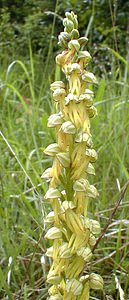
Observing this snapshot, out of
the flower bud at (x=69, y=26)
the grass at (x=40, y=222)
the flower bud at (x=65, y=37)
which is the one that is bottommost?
the grass at (x=40, y=222)

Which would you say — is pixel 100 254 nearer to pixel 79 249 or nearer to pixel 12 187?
pixel 12 187

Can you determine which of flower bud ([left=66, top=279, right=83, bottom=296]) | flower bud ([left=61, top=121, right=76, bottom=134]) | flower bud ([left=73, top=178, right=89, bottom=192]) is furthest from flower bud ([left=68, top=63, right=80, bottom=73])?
flower bud ([left=66, top=279, right=83, bottom=296])

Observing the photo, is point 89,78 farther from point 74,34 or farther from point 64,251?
point 64,251

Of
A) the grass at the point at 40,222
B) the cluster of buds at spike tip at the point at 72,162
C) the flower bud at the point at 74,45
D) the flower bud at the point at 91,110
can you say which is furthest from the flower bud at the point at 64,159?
the grass at the point at 40,222

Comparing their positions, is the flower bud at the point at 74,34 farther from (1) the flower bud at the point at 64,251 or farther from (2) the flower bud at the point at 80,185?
(1) the flower bud at the point at 64,251

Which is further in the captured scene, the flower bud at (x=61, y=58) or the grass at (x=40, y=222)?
the grass at (x=40, y=222)

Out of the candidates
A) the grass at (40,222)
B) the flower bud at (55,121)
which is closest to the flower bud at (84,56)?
the flower bud at (55,121)

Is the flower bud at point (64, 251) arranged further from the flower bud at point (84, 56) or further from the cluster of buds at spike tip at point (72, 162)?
the flower bud at point (84, 56)

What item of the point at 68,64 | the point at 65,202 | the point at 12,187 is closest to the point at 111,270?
the point at 12,187

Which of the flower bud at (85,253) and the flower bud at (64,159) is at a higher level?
the flower bud at (64,159)

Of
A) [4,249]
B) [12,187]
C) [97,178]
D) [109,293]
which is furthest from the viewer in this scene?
[97,178]
